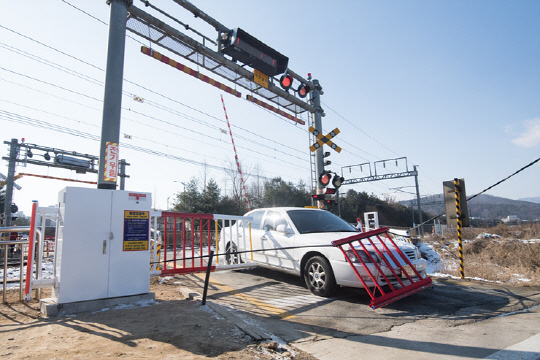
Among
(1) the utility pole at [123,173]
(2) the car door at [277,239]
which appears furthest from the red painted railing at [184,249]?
(1) the utility pole at [123,173]

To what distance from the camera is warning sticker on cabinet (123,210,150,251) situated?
4.77m

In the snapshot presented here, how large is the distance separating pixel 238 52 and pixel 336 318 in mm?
7878

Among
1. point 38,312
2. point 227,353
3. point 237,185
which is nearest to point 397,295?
point 227,353

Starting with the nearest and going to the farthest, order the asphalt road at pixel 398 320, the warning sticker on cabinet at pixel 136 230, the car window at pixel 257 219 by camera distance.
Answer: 1. the asphalt road at pixel 398 320
2. the warning sticker on cabinet at pixel 136 230
3. the car window at pixel 257 219

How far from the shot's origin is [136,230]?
15.9 ft

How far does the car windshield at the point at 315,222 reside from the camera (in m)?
6.36

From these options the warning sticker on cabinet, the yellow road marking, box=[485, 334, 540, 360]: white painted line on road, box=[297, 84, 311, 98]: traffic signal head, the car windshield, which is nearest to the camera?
box=[485, 334, 540, 360]: white painted line on road

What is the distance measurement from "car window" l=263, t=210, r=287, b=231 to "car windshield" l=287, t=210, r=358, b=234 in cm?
20

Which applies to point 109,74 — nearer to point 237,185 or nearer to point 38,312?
point 38,312

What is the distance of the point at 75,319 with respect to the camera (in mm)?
3930

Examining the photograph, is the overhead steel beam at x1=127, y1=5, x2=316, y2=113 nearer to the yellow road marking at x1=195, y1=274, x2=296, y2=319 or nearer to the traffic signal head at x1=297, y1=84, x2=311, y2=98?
the traffic signal head at x1=297, y1=84, x2=311, y2=98

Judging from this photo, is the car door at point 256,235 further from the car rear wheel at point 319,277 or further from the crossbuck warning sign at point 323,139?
the crossbuck warning sign at point 323,139

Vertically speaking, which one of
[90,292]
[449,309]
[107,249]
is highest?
[107,249]

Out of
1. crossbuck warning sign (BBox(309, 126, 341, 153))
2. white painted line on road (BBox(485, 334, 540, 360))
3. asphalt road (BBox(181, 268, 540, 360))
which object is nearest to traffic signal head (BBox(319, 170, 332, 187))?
crossbuck warning sign (BBox(309, 126, 341, 153))
